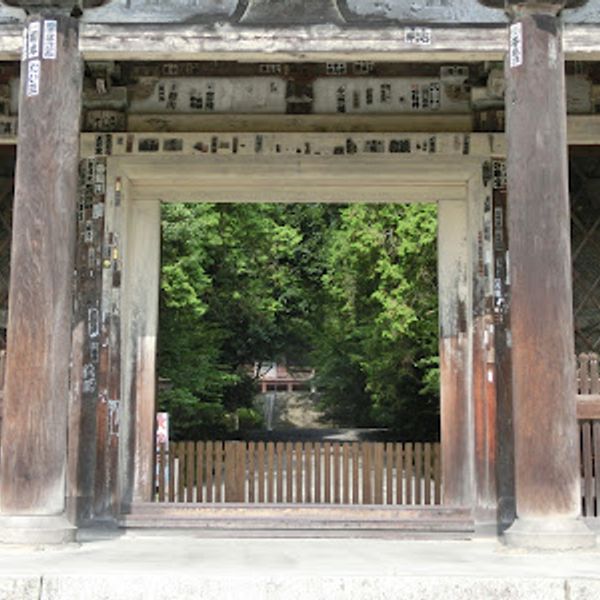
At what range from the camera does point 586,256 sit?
982cm

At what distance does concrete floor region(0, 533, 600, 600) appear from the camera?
544 centimetres

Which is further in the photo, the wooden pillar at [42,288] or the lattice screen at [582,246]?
the lattice screen at [582,246]

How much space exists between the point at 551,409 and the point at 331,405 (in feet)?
106

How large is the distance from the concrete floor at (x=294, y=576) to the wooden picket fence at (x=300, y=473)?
9.83ft

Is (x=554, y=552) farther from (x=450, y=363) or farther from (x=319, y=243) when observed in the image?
(x=319, y=243)

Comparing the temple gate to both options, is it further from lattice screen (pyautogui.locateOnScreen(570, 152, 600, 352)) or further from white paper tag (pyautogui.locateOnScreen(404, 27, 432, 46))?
lattice screen (pyautogui.locateOnScreen(570, 152, 600, 352))

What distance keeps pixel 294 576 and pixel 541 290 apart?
2.81 meters

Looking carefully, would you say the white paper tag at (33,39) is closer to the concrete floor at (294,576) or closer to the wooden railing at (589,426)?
the concrete floor at (294,576)

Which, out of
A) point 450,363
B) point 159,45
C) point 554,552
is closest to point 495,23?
point 159,45

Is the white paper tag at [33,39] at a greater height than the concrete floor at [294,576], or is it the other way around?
the white paper tag at [33,39]

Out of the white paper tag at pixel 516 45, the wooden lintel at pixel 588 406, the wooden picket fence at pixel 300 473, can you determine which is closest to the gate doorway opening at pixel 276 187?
the wooden picket fence at pixel 300 473

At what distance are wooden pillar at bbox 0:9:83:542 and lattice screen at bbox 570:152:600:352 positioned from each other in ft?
18.1

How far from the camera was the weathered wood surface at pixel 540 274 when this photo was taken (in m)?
6.53

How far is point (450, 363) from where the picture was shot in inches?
373
